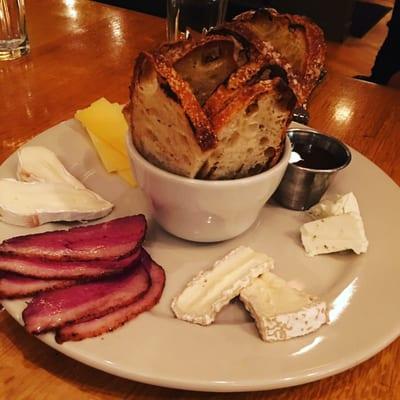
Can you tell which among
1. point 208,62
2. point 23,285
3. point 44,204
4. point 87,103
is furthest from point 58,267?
point 87,103

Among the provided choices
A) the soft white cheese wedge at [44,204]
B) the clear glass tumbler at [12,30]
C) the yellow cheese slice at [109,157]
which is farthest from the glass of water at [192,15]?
the soft white cheese wedge at [44,204]

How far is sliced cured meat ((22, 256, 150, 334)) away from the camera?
643 mm

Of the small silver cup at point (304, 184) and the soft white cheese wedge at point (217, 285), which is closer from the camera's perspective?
the soft white cheese wedge at point (217, 285)

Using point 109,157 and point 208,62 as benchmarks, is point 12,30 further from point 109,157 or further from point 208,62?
point 208,62

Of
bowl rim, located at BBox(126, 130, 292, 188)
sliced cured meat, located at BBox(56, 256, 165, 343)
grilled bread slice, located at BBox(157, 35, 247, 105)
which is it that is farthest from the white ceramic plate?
grilled bread slice, located at BBox(157, 35, 247, 105)

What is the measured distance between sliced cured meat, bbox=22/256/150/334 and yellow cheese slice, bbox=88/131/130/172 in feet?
1.09

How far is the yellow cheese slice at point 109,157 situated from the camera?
1010mm

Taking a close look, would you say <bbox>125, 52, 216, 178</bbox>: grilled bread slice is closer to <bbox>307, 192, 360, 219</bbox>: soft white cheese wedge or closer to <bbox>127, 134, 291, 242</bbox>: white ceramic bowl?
<bbox>127, 134, 291, 242</bbox>: white ceramic bowl

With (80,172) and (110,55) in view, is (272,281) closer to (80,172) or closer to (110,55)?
(80,172)

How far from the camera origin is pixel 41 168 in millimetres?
919

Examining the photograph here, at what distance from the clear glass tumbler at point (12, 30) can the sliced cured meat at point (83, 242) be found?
39.3 inches

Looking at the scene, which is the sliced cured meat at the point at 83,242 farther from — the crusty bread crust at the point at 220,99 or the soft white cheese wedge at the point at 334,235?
the soft white cheese wedge at the point at 334,235

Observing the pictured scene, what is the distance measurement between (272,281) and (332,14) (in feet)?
11.9

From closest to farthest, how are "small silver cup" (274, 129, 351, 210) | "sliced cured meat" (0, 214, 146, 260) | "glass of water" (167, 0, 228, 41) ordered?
"sliced cured meat" (0, 214, 146, 260) → "small silver cup" (274, 129, 351, 210) → "glass of water" (167, 0, 228, 41)
